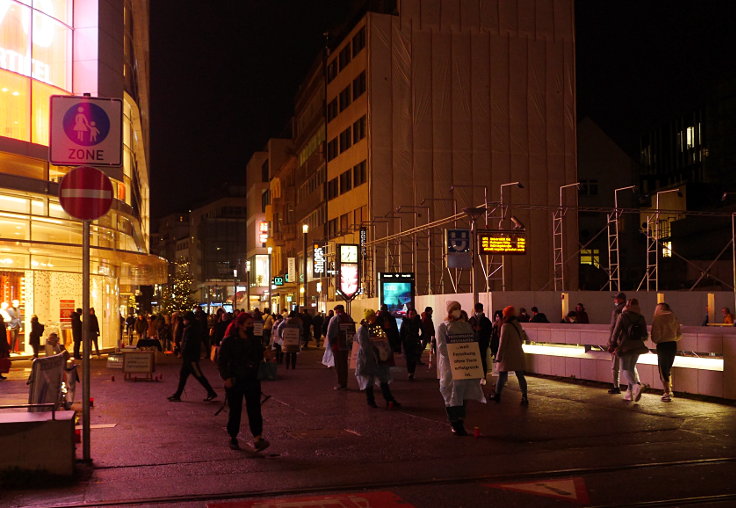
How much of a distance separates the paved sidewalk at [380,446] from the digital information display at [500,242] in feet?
38.9

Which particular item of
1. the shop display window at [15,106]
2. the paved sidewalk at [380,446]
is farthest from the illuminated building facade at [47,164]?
the paved sidewalk at [380,446]

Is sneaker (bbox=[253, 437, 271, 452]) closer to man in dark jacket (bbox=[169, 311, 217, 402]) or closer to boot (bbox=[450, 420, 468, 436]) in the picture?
boot (bbox=[450, 420, 468, 436])

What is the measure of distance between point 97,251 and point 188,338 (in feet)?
50.2

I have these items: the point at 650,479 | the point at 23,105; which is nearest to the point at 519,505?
the point at 650,479

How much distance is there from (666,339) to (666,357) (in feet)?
1.08

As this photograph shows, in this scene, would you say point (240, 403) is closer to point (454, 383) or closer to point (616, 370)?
point (454, 383)

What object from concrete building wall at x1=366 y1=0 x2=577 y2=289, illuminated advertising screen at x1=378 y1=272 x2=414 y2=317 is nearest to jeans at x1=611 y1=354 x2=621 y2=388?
illuminated advertising screen at x1=378 y1=272 x2=414 y2=317

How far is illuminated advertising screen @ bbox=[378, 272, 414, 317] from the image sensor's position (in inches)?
1334

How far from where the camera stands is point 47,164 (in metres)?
27.3

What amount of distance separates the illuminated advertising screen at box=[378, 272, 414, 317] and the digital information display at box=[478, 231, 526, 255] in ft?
19.1

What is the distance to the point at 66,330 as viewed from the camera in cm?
3077

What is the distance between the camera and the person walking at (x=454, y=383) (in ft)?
37.4

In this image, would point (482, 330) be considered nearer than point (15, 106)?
Yes

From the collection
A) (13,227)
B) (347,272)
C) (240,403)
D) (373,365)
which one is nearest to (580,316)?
(347,272)
